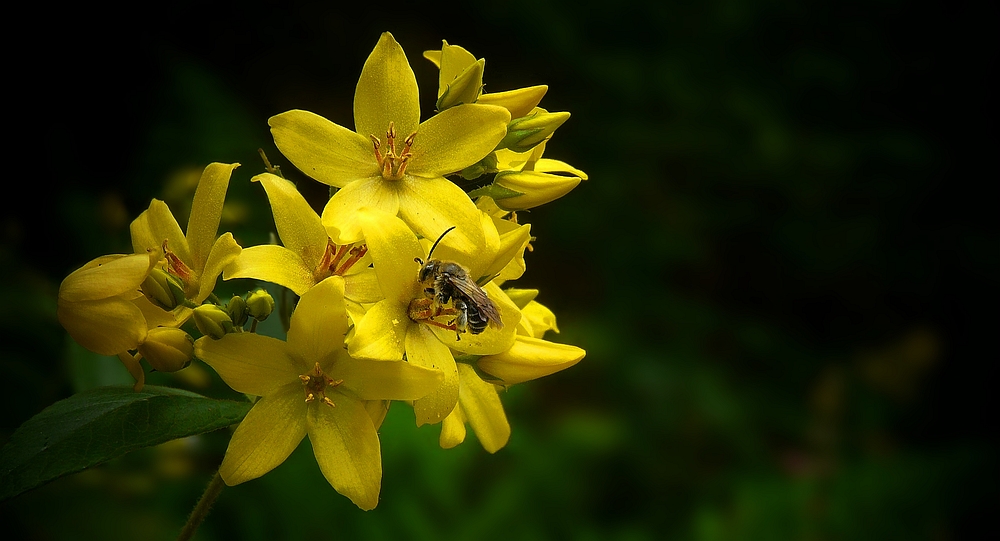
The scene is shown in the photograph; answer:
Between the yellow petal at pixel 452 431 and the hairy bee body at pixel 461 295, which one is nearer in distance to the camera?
the hairy bee body at pixel 461 295

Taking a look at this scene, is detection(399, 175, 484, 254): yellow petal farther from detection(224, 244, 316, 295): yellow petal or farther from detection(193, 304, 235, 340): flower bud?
detection(193, 304, 235, 340): flower bud

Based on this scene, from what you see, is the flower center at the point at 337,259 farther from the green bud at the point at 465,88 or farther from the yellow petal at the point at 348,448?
the green bud at the point at 465,88

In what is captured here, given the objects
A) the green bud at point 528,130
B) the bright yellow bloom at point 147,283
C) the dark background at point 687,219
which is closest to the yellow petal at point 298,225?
the bright yellow bloom at point 147,283

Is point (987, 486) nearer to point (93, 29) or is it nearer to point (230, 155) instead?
point (230, 155)

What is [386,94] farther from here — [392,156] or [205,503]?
[205,503]

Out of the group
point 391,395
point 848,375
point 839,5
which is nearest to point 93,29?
point 391,395

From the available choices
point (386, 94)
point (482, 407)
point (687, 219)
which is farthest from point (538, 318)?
point (687, 219)
